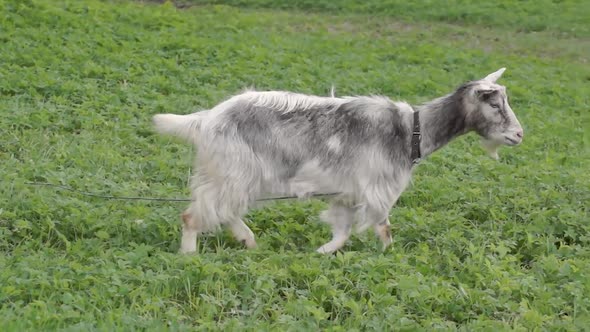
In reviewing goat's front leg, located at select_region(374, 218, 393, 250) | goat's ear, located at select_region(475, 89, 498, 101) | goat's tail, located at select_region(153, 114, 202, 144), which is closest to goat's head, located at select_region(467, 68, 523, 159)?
goat's ear, located at select_region(475, 89, 498, 101)

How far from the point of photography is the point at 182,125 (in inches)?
222

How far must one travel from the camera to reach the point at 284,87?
10.8m

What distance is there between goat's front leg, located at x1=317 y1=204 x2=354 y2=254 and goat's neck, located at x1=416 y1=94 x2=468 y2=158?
638 mm

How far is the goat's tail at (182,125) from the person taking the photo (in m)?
5.64

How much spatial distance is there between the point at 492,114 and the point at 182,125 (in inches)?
80.1

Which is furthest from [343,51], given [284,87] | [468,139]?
[468,139]

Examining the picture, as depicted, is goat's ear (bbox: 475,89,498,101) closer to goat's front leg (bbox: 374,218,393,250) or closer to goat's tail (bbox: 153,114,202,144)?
goat's front leg (bbox: 374,218,393,250)

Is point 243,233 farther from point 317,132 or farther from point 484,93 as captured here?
point 484,93

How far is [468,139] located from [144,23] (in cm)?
559

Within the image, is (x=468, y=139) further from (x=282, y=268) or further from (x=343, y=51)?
(x=282, y=268)

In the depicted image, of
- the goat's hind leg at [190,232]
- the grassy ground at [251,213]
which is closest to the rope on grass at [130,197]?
the grassy ground at [251,213]

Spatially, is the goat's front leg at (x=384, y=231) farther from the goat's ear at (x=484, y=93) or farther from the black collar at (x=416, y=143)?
the goat's ear at (x=484, y=93)

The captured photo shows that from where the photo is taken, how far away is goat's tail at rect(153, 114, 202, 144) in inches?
222

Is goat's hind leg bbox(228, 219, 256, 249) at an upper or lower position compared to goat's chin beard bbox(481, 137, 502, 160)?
lower
